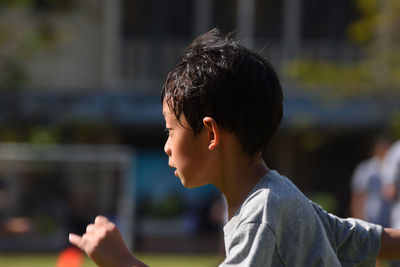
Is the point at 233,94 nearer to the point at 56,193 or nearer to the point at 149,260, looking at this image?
the point at 149,260

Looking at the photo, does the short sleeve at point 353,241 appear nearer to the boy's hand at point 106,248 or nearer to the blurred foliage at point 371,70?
the boy's hand at point 106,248

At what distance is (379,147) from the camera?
914 cm

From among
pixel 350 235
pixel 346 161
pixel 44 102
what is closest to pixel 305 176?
pixel 346 161

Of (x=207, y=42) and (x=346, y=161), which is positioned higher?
(x=207, y=42)

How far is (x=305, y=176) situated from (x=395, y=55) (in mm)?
6582

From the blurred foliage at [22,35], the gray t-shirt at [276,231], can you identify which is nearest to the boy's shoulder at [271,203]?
the gray t-shirt at [276,231]

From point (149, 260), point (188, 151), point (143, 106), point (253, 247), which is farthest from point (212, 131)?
point (143, 106)

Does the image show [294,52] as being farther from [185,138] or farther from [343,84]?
[185,138]

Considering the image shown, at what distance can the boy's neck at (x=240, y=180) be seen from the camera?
2174mm

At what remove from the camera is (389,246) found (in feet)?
7.79

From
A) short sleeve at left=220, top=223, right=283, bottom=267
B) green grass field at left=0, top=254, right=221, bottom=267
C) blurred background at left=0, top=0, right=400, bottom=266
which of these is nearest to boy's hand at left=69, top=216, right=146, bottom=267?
short sleeve at left=220, top=223, right=283, bottom=267

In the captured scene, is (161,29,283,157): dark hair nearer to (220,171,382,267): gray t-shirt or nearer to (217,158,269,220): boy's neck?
(217,158,269,220): boy's neck

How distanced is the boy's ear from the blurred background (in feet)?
39.5

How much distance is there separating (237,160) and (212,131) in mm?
124
